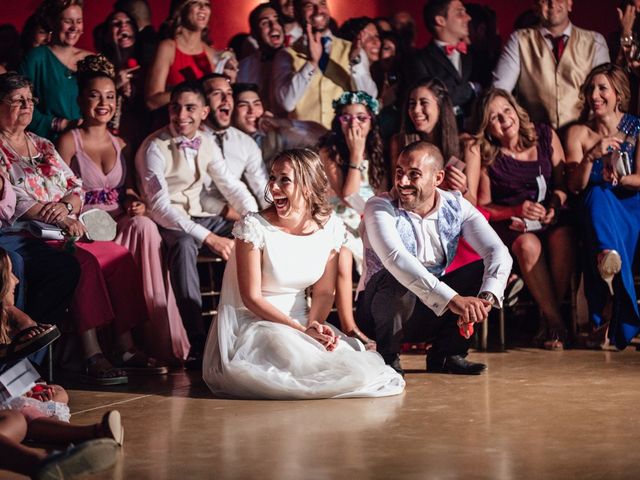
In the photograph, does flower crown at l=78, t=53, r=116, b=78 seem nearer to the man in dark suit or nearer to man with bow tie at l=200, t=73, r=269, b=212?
man with bow tie at l=200, t=73, r=269, b=212

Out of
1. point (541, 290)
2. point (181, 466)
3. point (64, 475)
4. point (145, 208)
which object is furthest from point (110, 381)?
point (541, 290)

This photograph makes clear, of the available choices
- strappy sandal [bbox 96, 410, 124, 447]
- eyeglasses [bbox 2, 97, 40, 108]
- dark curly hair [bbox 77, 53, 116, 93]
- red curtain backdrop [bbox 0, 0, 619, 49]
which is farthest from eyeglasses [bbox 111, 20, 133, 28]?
strappy sandal [bbox 96, 410, 124, 447]

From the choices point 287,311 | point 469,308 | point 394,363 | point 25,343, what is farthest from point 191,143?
point 25,343

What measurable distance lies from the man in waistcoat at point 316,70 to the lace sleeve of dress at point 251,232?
204 centimetres

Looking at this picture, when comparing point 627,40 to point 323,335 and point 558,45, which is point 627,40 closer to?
point 558,45

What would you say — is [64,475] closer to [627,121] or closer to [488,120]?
[488,120]

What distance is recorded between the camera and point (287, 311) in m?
4.59

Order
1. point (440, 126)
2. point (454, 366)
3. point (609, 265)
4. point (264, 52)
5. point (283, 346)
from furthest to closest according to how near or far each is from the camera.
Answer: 1. point (264, 52)
2. point (440, 126)
3. point (609, 265)
4. point (454, 366)
5. point (283, 346)

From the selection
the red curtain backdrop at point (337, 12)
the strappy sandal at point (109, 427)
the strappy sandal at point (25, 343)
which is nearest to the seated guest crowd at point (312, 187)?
the strappy sandal at point (25, 343)

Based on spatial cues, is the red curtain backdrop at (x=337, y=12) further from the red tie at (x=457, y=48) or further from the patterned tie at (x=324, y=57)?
the patterned tie at (x=324, y=57)

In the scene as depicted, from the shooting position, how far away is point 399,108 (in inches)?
248

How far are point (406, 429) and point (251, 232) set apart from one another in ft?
3.93

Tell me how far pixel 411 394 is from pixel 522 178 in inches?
75.5

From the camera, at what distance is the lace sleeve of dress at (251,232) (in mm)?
4426
